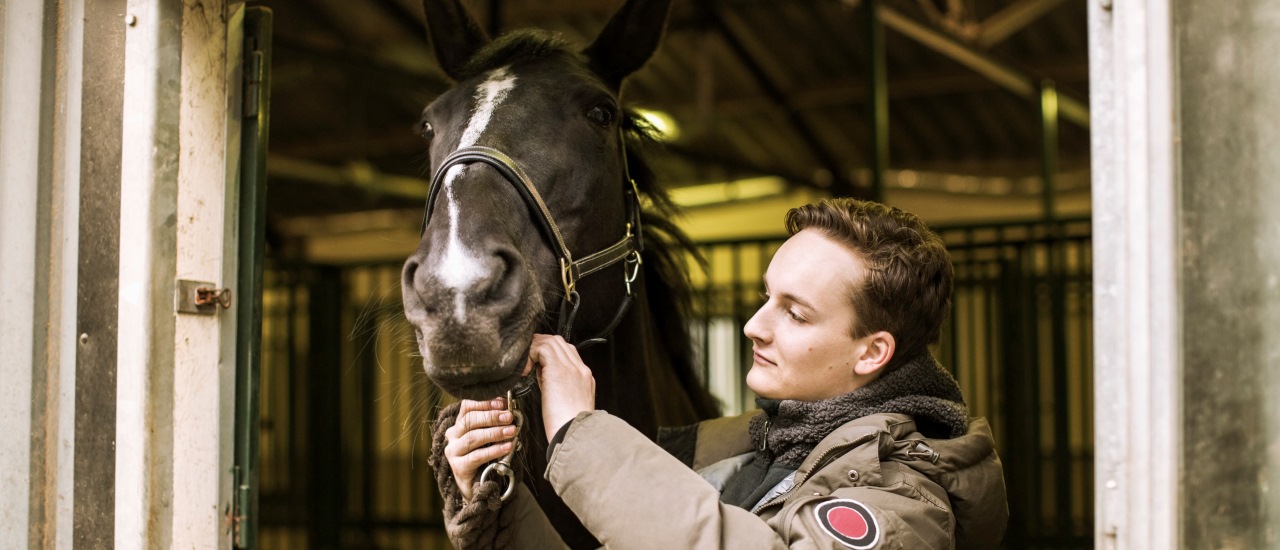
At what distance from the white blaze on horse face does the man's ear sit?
61 cm

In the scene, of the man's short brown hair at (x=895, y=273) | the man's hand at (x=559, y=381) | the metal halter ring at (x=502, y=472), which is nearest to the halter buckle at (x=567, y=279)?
the man's hand at (x=559, y=381)

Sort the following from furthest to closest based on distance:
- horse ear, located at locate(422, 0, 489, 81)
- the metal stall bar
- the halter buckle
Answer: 1. the metal stall bar
2. horse ear, located at locate(422, 0, 489, 81)
3. the halter buckle

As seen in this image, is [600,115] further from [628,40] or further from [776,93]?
[776,93]

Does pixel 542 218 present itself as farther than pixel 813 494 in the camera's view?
Yes

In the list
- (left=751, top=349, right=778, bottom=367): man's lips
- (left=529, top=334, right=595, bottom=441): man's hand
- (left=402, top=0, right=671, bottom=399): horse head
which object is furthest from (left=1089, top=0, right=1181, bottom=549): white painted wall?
(left=402, top=0, right=671, bottom=399): horse head

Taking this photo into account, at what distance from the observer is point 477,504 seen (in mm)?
1788

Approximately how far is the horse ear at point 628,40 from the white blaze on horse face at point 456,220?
396 mm

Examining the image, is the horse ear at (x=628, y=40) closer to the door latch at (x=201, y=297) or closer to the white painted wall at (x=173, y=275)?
the white painted wall at (x=173, y=275)

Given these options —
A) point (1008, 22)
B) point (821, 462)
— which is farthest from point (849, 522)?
point (1008, 22)

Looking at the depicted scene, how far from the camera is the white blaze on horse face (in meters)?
1.57

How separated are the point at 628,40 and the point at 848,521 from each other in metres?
1.37

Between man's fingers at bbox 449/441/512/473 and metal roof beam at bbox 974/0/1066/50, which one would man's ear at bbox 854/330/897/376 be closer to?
man's fingers at bbox 449/441/512/473

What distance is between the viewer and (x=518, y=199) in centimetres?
→ 183

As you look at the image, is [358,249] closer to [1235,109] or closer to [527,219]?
[527,219]
